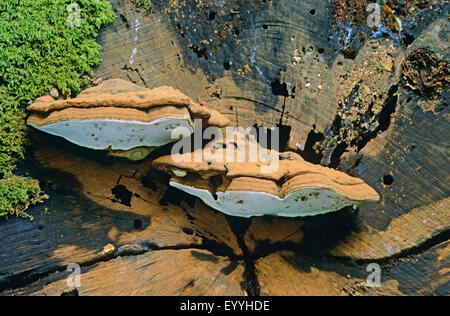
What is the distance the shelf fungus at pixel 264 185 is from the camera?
100 inches

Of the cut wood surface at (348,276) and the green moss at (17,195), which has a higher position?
the green moss at (17,195)

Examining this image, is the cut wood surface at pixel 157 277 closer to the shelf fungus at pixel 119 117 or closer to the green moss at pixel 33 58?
the green moss at pixel 33 58

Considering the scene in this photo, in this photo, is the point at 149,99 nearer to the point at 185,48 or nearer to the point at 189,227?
the point at 185,48

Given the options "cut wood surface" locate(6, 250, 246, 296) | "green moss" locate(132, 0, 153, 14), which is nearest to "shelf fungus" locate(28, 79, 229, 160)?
"green moss" locate(132, 0, 153, 14)

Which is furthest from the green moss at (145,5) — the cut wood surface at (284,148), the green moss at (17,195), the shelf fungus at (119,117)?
the green moss at (17,195)

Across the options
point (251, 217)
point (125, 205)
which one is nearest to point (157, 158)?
point (125, 205)

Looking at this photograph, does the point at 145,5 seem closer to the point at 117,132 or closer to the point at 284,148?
the point at 117,132

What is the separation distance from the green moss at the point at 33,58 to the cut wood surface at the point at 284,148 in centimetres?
12

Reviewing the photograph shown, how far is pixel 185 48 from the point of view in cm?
324

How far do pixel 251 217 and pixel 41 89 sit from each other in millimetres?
1881

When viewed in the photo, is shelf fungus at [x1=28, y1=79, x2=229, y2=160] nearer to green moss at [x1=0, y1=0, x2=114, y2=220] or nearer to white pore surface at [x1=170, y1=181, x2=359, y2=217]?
green moss at [x1=0, y1=0, x2=114, y2=220]

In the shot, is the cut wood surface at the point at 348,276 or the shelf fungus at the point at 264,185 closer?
the shelf fungus at the point at 264,185

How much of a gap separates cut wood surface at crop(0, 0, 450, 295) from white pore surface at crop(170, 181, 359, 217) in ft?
0.90

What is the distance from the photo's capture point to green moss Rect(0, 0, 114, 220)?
2902 mm
